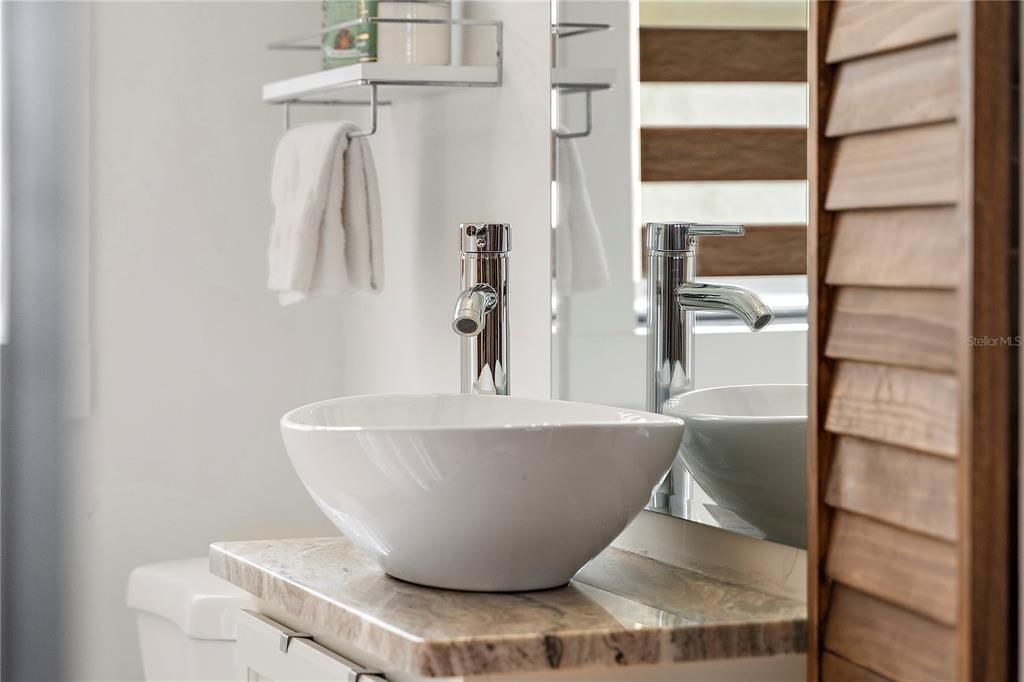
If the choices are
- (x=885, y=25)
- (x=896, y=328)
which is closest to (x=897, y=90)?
(x=885, y=25)

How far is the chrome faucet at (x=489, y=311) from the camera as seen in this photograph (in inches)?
60.4

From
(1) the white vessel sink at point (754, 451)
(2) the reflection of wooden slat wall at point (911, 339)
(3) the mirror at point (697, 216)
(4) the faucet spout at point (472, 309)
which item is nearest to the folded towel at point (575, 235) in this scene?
(3) the mirror at point (697, 216)

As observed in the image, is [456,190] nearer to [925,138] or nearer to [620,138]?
[620,138]

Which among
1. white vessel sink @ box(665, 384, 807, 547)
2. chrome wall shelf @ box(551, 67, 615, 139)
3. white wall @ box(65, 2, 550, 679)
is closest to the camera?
white vessel sink @ box(665, 384, 807, 547)

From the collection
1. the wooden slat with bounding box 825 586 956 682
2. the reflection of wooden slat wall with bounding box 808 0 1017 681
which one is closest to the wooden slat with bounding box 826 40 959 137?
the reflection of wooden slat wall with bounding box 808 0 1017 681

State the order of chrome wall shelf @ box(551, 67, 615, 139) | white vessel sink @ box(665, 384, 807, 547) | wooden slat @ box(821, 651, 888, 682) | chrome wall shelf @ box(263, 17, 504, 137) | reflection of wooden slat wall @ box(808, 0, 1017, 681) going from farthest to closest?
chrome wall shelf @ box(263, 17, 504, 137) < chrome wall shelf @ box(551, 67, 615, 139) < white vessel sink @ box(665, 384, 807, 547) < wooden slat @ box(821, 651, 888, 682) < reflection of wooden slat wall @ box(808, 0, 1017, 681)

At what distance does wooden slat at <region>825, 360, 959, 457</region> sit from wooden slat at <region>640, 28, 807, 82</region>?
33cm

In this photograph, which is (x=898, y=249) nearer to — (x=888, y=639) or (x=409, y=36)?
(x=888, y=639)

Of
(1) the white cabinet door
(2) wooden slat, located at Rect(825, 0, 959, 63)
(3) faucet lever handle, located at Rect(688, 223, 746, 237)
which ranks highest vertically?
(2) wooden slat, located at Rect(825, 0, 959, 63)

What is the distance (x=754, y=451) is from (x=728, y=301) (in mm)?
147

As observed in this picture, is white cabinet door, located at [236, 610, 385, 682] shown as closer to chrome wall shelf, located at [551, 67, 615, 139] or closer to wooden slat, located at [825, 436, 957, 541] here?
wooden slat, located at [825, 436, 957, 541]

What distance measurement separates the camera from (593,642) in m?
1.05

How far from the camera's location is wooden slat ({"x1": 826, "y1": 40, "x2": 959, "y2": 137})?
92 centimetres

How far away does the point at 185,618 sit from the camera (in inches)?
75.5
